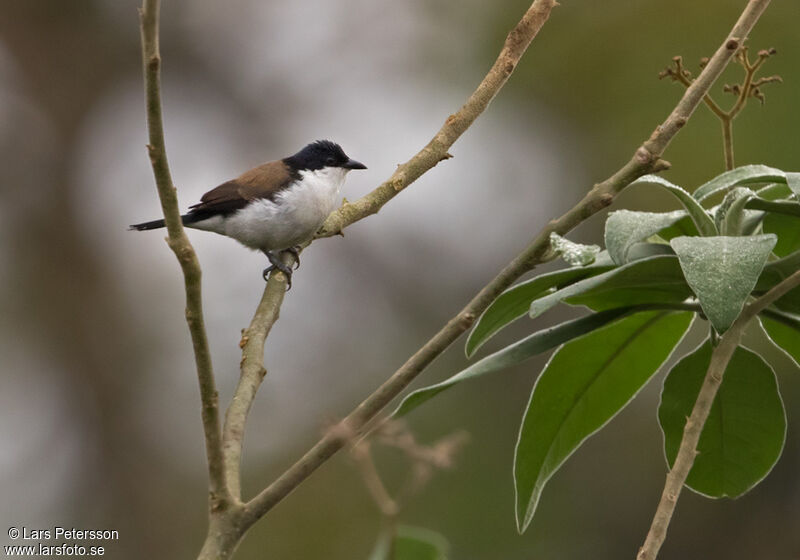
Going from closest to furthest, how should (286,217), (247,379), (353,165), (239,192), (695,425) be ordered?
(695,425) → (247,379) → (286,217) → (239,192) → (353,165)

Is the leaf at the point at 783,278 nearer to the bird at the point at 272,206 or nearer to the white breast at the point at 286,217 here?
the bird at the point at 272,206

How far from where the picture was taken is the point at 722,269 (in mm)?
1179

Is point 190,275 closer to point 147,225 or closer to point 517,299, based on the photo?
point 517,299

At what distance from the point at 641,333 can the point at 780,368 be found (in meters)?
4.20

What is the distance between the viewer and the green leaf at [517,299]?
4.82 ft

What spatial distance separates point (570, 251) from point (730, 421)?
47 centimetres

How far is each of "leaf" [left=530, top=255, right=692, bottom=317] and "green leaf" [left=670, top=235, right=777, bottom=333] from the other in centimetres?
9

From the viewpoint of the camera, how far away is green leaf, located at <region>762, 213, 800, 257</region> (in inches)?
60.6

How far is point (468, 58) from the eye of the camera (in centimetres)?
693

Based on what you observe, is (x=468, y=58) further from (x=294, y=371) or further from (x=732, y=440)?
(x=732, y=440)

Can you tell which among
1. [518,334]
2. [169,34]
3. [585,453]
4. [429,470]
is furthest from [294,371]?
[429,470]

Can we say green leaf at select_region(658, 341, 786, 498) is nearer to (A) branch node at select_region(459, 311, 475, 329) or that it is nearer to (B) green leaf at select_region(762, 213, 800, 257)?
(B) green leaf at select_region(762, 213, 800, 257)

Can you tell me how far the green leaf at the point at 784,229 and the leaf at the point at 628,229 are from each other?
0.84 feet

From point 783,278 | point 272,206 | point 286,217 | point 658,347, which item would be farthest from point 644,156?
point 272,206
